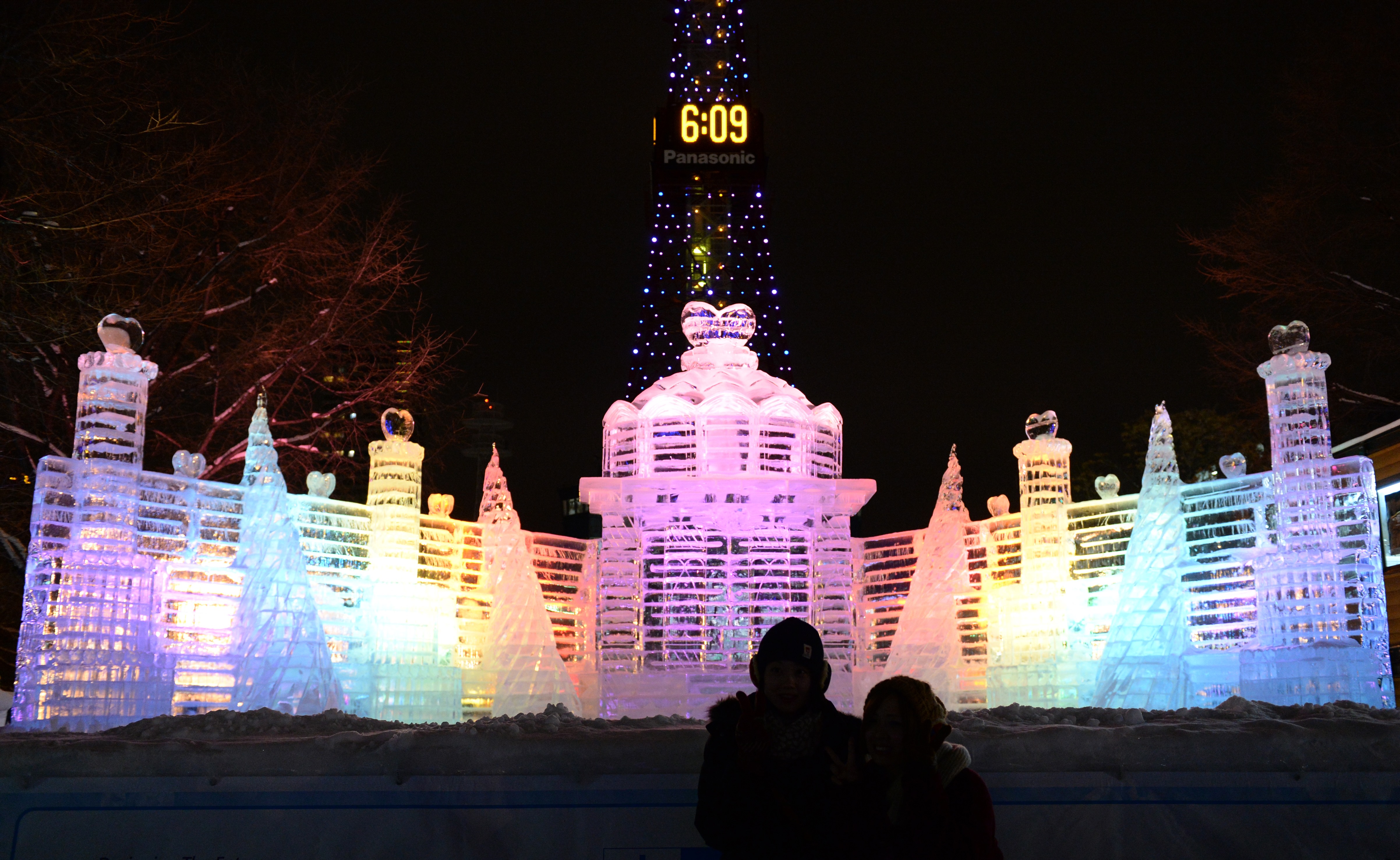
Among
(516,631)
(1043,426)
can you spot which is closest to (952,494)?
(1043,426)

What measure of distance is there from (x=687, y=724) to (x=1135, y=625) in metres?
5.93

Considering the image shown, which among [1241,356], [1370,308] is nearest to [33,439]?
[1241,356]

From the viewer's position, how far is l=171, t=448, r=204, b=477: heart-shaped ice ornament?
36.2ft

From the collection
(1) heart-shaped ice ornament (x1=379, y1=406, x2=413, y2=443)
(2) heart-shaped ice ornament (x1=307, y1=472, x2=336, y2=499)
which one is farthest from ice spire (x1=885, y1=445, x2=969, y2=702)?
(2) heart-shaped ice ornament (x1=307, y1=472, x2=336, y2=499)

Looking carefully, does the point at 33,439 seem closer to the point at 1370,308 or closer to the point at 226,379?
the point at 226,379

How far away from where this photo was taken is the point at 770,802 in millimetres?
4344

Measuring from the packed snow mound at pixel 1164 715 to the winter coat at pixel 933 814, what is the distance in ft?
3.81

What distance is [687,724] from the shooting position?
6.08 meters

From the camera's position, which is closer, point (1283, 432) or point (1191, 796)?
point (1191, 796)

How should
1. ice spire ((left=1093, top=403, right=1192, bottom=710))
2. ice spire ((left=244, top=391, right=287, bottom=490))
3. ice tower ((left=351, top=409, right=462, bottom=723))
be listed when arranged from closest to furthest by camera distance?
ice spire ((left=1093, top=403, right=1192, bottom=710)), ice spire ((left=244, top=391, right=287, bottom=490)), ice tower ((left=351, top=409, right=462, bottom=723))

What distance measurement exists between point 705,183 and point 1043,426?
63.6 ft

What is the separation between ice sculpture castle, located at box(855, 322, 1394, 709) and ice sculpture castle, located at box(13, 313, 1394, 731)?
0.02 meters

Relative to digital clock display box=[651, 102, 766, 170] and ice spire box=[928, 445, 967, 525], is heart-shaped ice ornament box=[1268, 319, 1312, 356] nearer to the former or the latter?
ice spire box=[928, 445, 967, 525]

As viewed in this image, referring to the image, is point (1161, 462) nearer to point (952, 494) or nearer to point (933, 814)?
point (952, 494)
